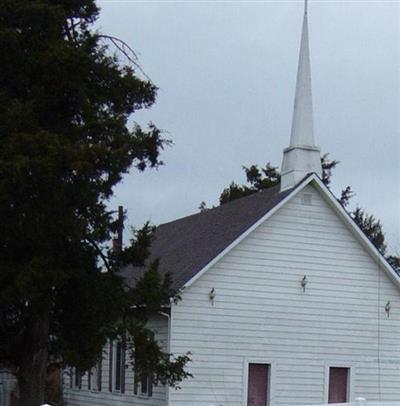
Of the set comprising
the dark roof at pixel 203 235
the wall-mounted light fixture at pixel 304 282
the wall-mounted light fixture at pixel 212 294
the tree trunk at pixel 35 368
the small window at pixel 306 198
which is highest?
the small window at pixel 306 198

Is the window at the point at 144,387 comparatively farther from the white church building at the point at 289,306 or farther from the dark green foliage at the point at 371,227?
the dark green foliage at the point at 371,227

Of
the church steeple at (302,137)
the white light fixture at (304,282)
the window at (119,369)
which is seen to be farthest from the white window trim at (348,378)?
the window at (119,369)

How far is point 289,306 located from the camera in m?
23.7

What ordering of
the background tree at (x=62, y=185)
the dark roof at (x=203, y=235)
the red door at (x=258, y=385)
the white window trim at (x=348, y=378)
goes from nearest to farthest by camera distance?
the background tree at (x=62, y=185) < the dark roof at (x=203, y=235) < the red door at (x=258, y=385) < the white window trim at (x=348, y=378)

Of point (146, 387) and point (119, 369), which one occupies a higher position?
point (119, 369)

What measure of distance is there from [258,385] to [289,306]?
2.09 m

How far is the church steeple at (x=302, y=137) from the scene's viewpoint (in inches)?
952

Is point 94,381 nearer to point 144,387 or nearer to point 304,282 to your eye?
point 144,387

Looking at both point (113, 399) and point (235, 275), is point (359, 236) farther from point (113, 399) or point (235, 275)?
point (113, 399)

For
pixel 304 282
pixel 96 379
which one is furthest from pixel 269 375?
pixel 96 379

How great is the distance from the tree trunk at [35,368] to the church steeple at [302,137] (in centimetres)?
979

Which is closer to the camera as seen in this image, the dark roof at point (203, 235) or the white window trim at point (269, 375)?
the white window trim at point (269, 375)

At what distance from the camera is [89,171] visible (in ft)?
48.0

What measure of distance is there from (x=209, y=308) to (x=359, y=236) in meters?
4.46
